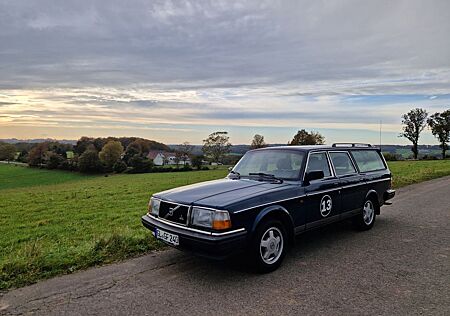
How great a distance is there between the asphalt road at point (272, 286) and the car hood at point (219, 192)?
940 millimetres

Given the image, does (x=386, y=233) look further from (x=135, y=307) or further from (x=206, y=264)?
(x=135, y=307)

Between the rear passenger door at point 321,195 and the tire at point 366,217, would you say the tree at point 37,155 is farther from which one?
the rear passenger door at point 321,195

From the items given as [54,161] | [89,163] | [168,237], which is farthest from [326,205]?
[54,161]

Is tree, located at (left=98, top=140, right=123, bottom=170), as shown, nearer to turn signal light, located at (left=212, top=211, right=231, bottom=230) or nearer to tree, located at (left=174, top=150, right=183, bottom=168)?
tree, located at (left=174, top=150, right=183, bottom=168)

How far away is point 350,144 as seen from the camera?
6953 millimetres

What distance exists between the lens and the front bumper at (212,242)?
13.0 feet

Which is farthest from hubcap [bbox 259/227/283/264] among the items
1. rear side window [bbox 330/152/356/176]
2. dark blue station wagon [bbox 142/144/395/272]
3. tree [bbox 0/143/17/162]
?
tree [bbox 0/143/17/162]

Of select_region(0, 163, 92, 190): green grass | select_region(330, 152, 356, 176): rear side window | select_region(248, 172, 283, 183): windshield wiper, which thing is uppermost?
select_region(330, 152, 356, 176): rear side window

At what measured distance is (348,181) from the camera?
20.0 ft

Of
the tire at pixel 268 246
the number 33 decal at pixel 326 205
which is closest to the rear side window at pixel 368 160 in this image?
the number 33 decal at pixel 326 205

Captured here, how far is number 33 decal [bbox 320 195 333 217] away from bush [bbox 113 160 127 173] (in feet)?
169

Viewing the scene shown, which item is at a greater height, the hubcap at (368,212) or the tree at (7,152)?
the tree at (7,152)

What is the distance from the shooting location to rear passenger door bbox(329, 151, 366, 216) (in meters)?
5.98

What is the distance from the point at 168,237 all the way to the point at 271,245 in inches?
53.3
